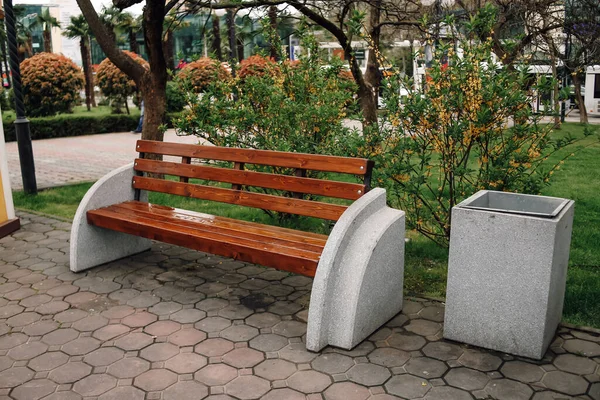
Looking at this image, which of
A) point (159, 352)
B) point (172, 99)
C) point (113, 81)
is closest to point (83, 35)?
point (113, 81)

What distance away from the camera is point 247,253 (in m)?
4.49

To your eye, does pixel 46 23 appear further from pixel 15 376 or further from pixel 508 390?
pixel 508 390

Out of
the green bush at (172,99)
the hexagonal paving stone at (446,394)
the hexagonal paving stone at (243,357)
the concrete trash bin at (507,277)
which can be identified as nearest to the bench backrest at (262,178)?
the concrete trash bin at (507,277)

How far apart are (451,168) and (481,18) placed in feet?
3.99

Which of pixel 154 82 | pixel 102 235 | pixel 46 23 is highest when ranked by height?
pixel 46 23

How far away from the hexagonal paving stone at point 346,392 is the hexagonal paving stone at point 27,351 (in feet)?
6.29

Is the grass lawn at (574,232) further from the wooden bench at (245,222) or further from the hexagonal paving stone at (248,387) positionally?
the hexagonal paving stone at (248,387)

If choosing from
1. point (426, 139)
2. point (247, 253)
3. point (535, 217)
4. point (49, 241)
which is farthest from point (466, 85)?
point (49, 241)

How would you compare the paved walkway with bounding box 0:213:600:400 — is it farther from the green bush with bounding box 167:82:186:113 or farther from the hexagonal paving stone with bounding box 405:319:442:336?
the green bush with bounding box 167:82:186:113

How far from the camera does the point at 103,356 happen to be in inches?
159

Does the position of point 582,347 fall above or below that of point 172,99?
below

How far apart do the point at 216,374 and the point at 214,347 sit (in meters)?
0.38

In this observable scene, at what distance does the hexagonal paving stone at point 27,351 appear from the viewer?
407 centimetres

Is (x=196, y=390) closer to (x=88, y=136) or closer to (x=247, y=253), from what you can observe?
(x=247, y=253)
